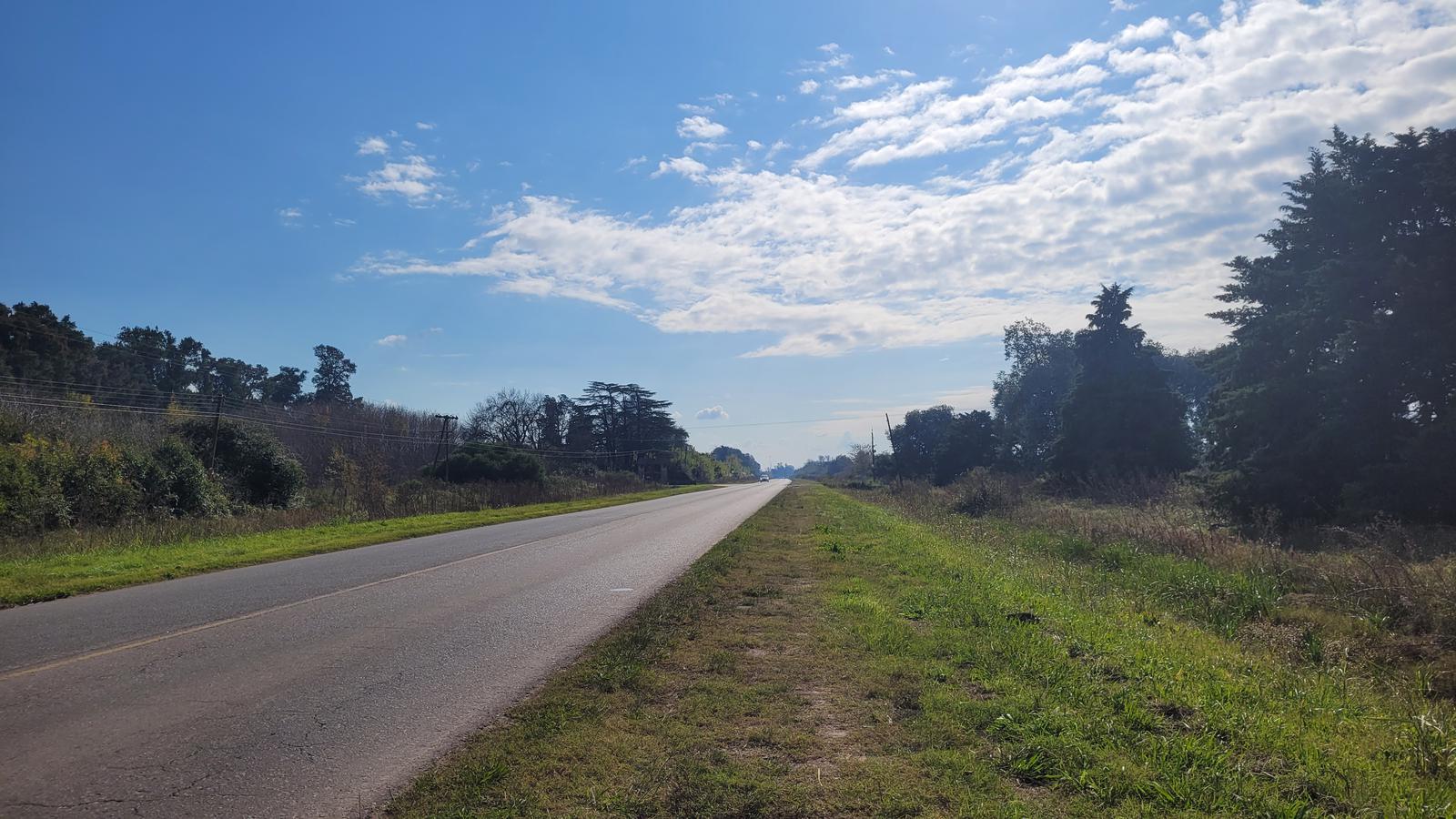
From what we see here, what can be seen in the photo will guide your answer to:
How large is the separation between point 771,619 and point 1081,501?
104 feet

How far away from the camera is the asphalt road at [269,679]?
174 inches

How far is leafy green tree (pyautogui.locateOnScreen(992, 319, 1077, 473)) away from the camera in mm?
71500

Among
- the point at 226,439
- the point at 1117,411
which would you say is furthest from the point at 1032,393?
the point at 226,439

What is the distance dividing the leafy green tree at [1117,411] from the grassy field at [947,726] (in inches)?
1470

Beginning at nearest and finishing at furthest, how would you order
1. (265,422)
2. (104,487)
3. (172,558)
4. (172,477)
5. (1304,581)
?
(1304,581) < (172,558) < (104,487) < (172,477) < (265,422)

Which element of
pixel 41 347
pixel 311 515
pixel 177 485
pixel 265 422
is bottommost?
pixel 311 515

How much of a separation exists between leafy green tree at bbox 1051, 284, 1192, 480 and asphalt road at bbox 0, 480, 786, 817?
38.8m

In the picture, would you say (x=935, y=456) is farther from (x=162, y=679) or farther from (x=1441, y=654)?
(x=162, y=679)

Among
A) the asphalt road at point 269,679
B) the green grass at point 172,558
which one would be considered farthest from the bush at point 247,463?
the asphalt road at point 269,679

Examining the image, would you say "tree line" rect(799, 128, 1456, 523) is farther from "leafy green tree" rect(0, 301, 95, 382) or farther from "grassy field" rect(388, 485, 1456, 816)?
"leafy green tree" rect(0, 301, 95, 382)

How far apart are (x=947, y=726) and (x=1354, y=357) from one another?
2338cm

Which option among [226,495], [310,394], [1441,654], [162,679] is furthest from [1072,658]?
[310,394]

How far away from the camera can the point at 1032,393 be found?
253 feet

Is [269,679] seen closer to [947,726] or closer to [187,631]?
[187,631]
